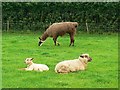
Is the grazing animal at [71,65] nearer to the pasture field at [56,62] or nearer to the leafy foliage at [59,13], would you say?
the pasture field at [56,62]

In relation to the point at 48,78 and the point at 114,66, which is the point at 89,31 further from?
the point at 48,78

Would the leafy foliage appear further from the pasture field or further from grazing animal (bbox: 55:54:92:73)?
grazing animal (bbox: 55:54:92:73)

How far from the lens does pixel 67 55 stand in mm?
17078

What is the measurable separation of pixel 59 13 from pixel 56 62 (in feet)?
54.9

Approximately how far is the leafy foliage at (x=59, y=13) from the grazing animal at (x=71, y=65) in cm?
1763

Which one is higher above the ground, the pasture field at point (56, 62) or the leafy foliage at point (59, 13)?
the leafy foliage at point (59, 13)

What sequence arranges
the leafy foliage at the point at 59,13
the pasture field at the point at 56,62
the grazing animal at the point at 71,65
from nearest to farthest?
the pasture field at the point at 56,62, the grazing animal at the point at 71,65, the leafy foliage at the point at 59,13

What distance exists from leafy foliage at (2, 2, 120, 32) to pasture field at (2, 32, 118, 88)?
7.36 m

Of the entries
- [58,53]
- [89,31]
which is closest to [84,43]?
[58,53]

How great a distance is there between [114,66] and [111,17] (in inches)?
677

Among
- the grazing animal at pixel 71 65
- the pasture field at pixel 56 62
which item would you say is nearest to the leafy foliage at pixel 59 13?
the pasture field at pixel 56 62

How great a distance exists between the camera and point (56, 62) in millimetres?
14789

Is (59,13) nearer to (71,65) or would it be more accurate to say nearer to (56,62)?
(56,62)

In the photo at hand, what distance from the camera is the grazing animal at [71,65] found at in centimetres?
1206
